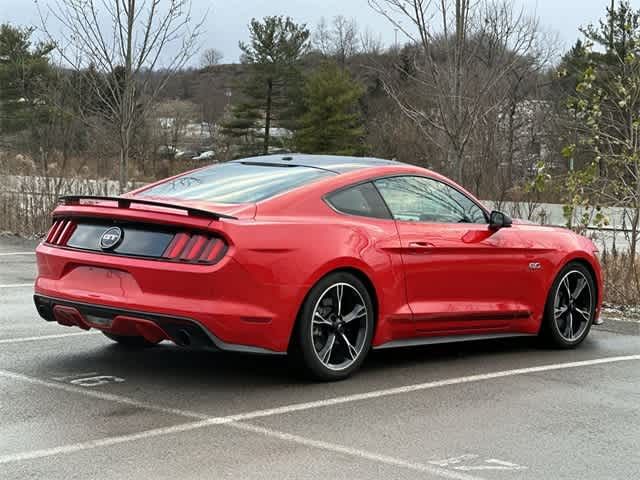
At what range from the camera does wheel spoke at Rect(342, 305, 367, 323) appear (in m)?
6.93

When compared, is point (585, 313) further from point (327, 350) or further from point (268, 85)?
point (268, 85)

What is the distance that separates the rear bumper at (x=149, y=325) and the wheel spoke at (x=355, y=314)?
638 millimetres

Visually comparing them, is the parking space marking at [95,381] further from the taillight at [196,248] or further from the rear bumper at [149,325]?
the taillight at [196,248]

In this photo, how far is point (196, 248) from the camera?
6.34 m

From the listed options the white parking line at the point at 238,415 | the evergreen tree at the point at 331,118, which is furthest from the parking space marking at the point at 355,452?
the evergreen tree at the point at 331,118

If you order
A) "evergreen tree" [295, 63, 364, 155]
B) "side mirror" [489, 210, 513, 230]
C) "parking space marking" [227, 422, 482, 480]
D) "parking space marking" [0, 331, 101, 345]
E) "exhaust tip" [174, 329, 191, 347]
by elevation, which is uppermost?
"evergreen tree" [295, 63, 364, 155]

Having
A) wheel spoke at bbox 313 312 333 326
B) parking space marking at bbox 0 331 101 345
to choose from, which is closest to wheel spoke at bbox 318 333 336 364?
wheel spoke at bbox 313 312 333 326

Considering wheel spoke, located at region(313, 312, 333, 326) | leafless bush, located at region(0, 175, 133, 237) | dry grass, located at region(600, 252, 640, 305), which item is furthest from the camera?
leafless bush, located at region(0, 175, 133, 237)

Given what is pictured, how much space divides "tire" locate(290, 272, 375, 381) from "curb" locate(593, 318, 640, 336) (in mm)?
3687

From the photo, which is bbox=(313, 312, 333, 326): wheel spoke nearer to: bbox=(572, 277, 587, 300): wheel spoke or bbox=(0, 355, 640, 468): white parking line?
bbox=(0, 355, 640, 468): white parking line

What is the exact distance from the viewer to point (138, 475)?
15.4 feet

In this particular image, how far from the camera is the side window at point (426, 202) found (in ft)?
24.7

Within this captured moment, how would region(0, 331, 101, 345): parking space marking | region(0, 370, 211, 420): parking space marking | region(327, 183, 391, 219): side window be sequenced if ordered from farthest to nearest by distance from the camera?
1. region(0, 331, 101, 345): parking space marking
2. region(327, 183, 391, 219): side window
3. region(0, 370, 211, 420): parking space marking

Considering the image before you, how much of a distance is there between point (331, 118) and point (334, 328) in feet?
220
